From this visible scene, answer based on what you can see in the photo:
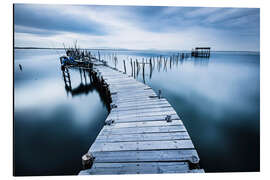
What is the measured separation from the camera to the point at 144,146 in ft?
8.48

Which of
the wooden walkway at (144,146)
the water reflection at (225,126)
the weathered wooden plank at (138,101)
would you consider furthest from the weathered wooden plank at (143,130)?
the water reflection at (225,126)

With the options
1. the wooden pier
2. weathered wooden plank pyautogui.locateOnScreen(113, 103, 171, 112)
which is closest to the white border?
weathered wooden plank pyautogui.locateOnScreen(113, 103, 171, 112)

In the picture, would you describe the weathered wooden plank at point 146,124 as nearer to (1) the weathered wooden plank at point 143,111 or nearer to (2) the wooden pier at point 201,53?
(1) the weathered wooden plank at point 143,111

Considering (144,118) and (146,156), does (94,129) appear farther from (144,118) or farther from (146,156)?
(146,156)

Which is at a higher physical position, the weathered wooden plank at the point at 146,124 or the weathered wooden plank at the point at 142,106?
the weathered wooden plank at the point at 142,106

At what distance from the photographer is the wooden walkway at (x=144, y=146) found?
2232mm

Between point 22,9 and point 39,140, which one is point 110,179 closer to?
point 39,140

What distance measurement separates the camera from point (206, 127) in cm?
497

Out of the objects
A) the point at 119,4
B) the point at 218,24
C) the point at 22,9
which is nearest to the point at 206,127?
the point at 218,24

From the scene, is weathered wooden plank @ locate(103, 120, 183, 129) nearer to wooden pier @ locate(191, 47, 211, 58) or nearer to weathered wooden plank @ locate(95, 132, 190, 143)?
weathered wooden plank @ locate(95, 132, 190, 143)

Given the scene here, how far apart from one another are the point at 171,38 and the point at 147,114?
3.82 metres

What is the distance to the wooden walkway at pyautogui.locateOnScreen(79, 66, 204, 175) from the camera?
7.32 ft
